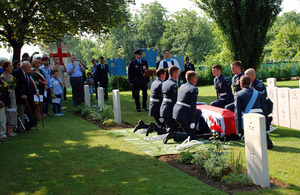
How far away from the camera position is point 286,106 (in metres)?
9.35

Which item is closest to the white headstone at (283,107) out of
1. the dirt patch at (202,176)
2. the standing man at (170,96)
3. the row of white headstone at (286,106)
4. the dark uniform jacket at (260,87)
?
the row of white headstone at (286,106)

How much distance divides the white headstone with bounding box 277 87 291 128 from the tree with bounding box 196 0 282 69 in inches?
418

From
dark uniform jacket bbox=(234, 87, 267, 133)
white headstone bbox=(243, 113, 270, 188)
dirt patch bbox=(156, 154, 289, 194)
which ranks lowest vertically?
dirt patch bbox=(156, 154, 289, 194)

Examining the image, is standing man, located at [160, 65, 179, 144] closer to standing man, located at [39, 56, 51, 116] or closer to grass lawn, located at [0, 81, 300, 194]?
grass lawn, located at [0, 81, 300, 194]

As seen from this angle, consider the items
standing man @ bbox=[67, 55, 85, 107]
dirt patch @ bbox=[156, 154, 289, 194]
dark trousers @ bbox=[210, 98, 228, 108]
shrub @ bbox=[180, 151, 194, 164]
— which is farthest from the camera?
standing man @ bbox=[67, 55, 85, 107]

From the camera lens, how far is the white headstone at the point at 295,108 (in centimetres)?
892

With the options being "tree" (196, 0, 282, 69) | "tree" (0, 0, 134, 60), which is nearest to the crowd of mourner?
"tree" (0, 0, 134, 60)

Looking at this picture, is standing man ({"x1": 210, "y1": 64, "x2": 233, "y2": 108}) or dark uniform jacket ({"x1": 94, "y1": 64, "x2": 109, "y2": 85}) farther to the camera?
dark uniform jacket ({"x1": 94, "y1": 64, "x2": 109, "y2": 85})

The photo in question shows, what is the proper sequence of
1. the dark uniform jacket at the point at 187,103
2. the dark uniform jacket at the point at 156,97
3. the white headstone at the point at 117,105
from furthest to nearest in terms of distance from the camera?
1. the white headstone at the point at 117,105
2. the dark uniform jacket at the point at 156,97
3. the dark uniform jacket at the point at 187,103

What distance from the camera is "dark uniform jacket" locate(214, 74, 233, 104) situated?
9.31m

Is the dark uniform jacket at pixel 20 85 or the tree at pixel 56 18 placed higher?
the tree at pixel 56 18

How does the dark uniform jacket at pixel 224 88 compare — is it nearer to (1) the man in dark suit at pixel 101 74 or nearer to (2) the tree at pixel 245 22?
(1) the man in dark suit at pixel 101 74

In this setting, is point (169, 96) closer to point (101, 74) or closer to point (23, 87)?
point (23, 87)

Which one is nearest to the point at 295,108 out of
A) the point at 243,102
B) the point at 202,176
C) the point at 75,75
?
the point at 243,102
